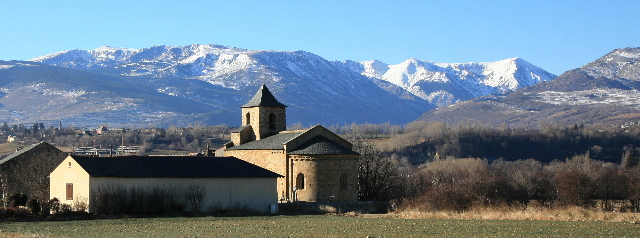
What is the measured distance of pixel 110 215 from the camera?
5172cm

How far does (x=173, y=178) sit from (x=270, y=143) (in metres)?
13.5

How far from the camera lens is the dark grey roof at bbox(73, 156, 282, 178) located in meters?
56.1

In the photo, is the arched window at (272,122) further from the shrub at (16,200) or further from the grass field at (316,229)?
the grass field at (316,229)

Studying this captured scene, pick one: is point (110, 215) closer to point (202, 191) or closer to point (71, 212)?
point (71, 212)

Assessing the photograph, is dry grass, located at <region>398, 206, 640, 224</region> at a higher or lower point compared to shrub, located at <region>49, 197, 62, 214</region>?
lower

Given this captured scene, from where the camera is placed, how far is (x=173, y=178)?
189 ft

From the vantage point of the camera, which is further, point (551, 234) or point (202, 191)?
point (202, 191)

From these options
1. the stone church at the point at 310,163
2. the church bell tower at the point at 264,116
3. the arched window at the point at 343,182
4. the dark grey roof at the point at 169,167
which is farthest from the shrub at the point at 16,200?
the church bell tower at the point at 264,116

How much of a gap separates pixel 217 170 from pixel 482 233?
27.0 metres

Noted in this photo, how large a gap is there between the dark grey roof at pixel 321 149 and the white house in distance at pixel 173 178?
12.3 ft

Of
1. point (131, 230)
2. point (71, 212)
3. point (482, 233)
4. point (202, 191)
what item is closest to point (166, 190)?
point (202, 191)

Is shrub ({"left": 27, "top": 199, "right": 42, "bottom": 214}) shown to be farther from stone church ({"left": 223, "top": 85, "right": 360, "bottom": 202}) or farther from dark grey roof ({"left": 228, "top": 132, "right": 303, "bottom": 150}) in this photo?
dark grey roof ({"left": 228, "top": 132, "right": 303, "bottom": 150})

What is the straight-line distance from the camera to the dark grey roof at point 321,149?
2532 inches

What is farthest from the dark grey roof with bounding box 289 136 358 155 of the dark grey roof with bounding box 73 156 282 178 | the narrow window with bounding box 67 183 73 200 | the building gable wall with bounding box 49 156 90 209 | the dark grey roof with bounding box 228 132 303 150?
the narrow window with bounding box 67 183 73 200
